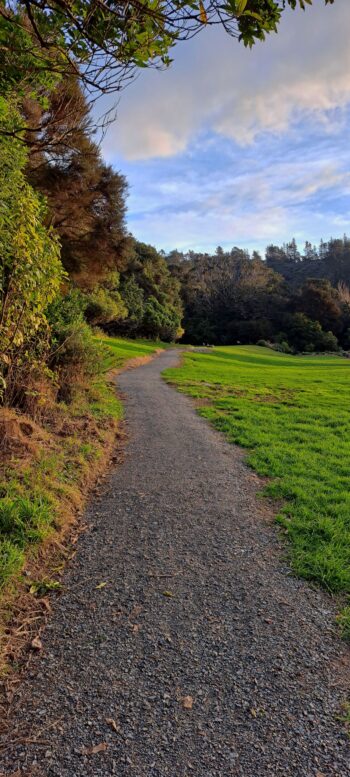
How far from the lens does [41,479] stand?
3990 mm

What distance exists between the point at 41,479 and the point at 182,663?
2.39 meters

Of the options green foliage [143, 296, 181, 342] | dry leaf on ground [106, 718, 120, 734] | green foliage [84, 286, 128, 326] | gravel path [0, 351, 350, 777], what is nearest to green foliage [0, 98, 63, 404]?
gravel path [0, 351, 350, 777]

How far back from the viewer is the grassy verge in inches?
113

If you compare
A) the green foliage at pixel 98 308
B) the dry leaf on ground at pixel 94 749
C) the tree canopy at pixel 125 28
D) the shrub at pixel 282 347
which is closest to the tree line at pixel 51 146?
the tree canopy at pixel 125 28

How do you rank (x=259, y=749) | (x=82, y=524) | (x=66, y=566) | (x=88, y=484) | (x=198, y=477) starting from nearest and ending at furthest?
(x=259, y=749), (x=66, y=566), (x=82, y=524), (x=88, y=484), (x=198, y=477)

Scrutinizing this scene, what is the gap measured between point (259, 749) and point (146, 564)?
1.51m

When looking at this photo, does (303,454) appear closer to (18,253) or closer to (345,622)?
(345,622)

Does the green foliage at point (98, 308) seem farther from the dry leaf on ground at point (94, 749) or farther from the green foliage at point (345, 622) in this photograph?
the dry leaf on ground at point (94, 749)

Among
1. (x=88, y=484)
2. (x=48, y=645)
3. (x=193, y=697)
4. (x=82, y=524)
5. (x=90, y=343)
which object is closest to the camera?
(x=193, y=697)

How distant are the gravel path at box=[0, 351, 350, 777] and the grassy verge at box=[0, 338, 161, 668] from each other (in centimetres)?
30

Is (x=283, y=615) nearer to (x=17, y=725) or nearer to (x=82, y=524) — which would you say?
(x=17, y=725)

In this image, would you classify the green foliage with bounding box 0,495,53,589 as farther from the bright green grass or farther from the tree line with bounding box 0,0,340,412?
the bright green grass

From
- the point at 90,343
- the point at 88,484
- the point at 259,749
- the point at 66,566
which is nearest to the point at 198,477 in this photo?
the point at 88,484

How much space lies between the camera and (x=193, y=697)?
1.98 m
